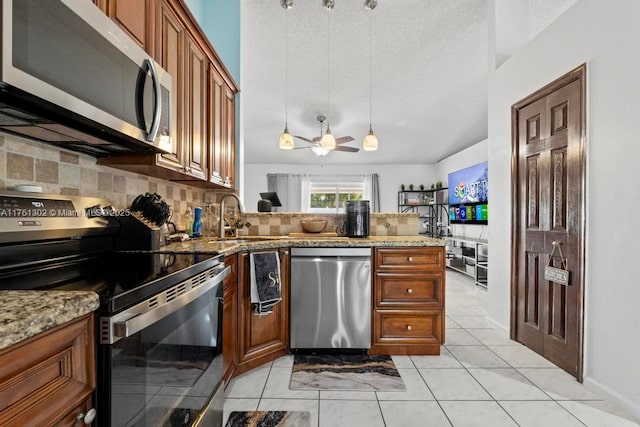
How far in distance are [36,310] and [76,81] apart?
0.75 metres

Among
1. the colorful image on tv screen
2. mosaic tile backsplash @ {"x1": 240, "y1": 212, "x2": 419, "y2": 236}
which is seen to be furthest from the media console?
mosaic tile backsplash @ {"x1": 240, "y1": 212, "x2": 419, "y2": 236}

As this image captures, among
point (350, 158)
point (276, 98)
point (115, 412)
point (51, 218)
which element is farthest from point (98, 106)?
point (350, 158)

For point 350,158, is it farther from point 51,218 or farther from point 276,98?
point 51,218

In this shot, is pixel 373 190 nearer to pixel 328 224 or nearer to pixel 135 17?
pixel 328 224

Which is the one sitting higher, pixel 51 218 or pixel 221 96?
pixel 221 96

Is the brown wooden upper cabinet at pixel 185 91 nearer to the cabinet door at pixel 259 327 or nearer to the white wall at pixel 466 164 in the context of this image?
the cabinet door at pixel 259 327

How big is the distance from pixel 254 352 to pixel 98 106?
1.74 metres

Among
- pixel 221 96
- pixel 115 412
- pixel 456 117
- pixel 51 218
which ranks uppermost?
pixel 456 117

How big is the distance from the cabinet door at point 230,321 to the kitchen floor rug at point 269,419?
217 millimetres

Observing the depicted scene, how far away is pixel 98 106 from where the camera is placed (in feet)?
3.60

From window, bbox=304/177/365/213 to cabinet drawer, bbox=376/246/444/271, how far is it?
6.13m

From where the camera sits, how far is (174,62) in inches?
70.4

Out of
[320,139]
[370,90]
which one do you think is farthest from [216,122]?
[370,90]

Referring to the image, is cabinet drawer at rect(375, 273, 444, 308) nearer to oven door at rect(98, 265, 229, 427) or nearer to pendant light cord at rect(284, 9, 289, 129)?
oven door at rect(98, 265, 229, 427)
